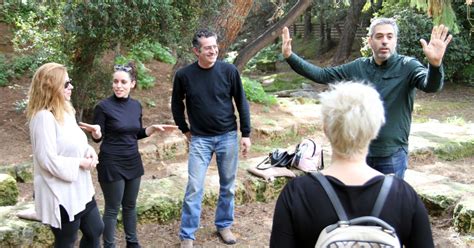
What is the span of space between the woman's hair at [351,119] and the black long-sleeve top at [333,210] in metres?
0.13

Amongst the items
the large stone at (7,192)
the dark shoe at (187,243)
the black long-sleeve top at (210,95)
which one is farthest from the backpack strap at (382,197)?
the large stone at (7,192)

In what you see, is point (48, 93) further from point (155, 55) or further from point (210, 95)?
point (155, 55)

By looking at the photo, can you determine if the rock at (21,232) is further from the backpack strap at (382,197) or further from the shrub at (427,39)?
the shrub at (427,39)

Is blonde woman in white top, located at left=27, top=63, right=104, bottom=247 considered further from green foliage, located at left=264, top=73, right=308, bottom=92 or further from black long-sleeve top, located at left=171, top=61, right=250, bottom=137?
→ green foliage, located at left=264, top=73, right=308, bottom=92

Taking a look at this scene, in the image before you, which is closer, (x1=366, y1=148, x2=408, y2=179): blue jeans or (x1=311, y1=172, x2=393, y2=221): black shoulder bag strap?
(x1=311, y1=172, x2=393, y2=221): black shoulder bag strap

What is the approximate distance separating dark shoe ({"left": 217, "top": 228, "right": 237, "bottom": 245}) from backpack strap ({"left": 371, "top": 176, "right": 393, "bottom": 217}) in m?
2.74

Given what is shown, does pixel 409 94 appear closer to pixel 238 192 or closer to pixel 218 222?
pixel 218 222

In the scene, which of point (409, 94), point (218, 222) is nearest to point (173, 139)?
point (218, 222)

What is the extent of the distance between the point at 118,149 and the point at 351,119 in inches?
94.2

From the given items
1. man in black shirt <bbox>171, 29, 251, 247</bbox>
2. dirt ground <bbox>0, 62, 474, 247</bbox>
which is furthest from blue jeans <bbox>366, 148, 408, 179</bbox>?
dirt ground <bbox>0, 62, 474, 247</bbox>

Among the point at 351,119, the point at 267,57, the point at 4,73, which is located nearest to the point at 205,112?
the point at 351,119

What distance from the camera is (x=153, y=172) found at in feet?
21.4

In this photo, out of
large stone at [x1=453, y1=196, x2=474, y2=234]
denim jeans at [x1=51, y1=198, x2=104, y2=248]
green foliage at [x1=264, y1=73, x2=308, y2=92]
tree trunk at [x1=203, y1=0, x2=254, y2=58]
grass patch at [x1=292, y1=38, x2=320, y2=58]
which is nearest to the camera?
denim jeans at [x1=51, y1=198, x2=104, y2=248]

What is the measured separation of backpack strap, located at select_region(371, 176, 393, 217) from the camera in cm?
174
